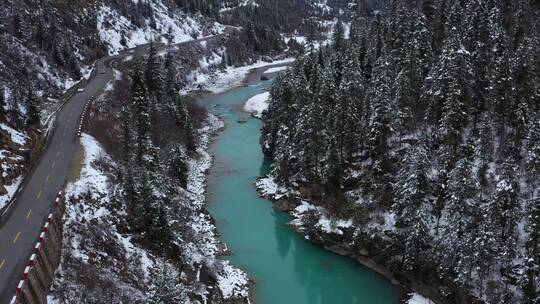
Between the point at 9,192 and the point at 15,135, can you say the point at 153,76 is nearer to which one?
the point at 15,135

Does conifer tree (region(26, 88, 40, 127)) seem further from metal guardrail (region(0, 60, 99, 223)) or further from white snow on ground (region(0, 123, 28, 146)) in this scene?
white snow on ground (region(0, 123, 28, 146))

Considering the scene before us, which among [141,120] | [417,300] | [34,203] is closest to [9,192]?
[34,203]

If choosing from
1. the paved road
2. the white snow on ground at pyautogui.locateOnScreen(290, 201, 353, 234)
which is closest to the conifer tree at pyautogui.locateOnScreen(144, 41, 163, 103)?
the paved road

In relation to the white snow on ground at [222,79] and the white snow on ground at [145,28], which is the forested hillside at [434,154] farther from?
the white snow on ground at [145,28]

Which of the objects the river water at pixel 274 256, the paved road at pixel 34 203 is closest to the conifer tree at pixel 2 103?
the paved road at pixel 34 203

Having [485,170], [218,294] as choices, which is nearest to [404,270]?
[485,170]
